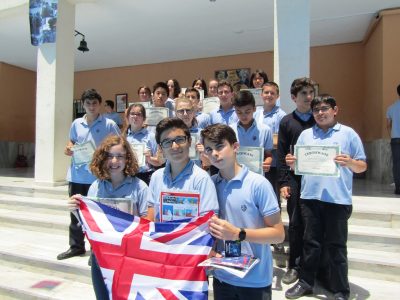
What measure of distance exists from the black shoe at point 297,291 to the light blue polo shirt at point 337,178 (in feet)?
2.63

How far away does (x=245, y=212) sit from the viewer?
73.0 inches

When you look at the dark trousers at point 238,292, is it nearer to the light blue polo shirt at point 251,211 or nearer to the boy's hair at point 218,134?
the light blue polo shirt at point 251,211

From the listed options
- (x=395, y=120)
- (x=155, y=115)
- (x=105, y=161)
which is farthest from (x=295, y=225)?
(x=395, y=120)

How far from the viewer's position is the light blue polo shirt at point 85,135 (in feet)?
12.8

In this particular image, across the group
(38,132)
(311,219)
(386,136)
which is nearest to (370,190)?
(386,136)

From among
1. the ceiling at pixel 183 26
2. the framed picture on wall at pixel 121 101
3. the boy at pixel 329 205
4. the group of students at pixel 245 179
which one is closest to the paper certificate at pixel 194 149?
the group of students at pixel 245 179

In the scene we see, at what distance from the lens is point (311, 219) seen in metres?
2.92

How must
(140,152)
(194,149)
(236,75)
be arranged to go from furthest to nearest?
1. (236,75)
2. (140,152)
3. (194,149)

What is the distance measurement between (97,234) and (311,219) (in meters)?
1.80

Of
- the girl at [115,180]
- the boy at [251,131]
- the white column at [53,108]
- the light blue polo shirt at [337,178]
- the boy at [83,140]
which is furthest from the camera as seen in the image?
the white column at [53,108]

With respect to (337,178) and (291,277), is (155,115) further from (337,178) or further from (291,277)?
(291,277)

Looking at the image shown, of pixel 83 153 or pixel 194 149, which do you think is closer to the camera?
pixel 194 149

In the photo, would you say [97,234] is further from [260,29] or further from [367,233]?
[260,29]

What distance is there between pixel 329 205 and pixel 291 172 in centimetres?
49
